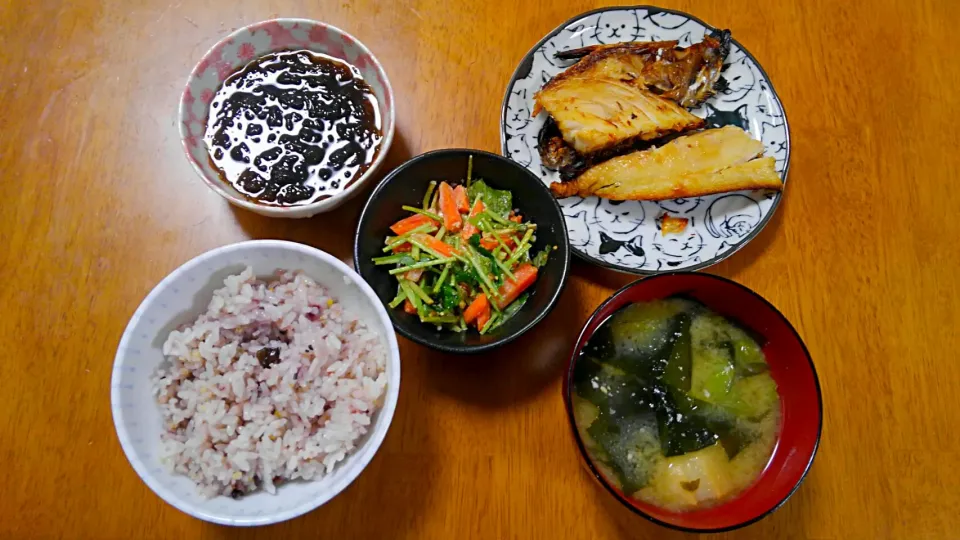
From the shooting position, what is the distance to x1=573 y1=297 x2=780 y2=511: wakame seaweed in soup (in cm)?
144

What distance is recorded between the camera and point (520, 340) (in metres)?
1.69

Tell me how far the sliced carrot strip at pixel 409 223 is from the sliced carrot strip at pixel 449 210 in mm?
41

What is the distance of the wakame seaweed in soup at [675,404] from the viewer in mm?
1442

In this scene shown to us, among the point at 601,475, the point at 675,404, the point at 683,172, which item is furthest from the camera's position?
the point at 683,172

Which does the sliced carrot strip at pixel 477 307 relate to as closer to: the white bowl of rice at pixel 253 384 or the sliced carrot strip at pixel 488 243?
the sliced carrot strip at pixel 488 243

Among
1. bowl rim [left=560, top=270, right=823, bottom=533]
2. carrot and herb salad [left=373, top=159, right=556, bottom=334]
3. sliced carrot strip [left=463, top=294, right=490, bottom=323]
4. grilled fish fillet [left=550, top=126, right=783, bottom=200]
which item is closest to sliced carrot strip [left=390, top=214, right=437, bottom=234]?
carrot and herb salad [left=373, top=159, right=556, bottom=334]

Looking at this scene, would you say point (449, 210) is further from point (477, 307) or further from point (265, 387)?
point (265, 387)

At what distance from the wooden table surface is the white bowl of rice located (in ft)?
0.94

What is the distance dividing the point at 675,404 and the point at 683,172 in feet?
2.08

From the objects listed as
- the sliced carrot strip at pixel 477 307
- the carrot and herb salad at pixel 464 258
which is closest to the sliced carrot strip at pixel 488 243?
the carrot and herb salad at pixel 464 258

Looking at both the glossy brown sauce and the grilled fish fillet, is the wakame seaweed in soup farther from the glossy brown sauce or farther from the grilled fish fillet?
the glossy brown sauce

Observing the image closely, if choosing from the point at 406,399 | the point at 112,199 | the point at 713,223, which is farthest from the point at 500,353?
the point at 112,199

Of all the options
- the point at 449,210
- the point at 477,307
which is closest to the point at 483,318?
the point at 477,307

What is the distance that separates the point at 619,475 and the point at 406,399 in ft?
1.78
